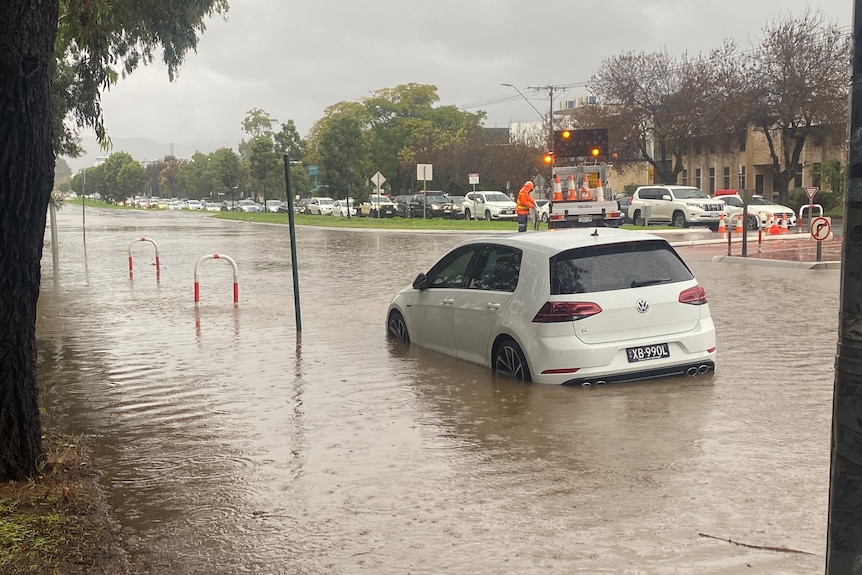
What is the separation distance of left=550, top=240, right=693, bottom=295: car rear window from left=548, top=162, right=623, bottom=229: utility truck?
20.3 metres

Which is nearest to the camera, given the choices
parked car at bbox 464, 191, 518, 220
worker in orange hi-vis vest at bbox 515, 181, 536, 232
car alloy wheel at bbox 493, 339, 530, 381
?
car alloy wheel at bbox 493, 339, 530, 381

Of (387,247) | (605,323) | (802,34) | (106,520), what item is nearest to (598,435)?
(605,323)

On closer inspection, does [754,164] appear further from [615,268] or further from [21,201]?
[21,201]

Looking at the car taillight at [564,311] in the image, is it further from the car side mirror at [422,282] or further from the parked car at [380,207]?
the parked car at [380,207]

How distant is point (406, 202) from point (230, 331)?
5103cm

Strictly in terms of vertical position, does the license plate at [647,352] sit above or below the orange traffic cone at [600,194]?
below

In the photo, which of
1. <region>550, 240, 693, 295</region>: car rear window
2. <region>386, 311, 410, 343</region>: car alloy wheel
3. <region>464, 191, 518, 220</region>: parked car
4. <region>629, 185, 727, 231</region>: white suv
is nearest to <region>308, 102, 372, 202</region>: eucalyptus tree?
<region>464, 191, 518, 220</region>: parked car

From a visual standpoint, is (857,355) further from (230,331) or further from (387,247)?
(387,247)

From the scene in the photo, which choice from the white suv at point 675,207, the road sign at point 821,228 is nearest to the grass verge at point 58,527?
the road sign at point 821,228

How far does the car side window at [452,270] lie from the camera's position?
10805mm

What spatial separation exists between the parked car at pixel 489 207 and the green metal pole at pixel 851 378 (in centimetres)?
4997

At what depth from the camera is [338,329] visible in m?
13.9

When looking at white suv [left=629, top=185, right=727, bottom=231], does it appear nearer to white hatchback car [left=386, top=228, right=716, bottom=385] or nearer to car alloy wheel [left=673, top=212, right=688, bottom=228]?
car alloy wheel [left=673, top=212, right=688, bottom=228]

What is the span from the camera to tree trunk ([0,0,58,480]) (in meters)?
5.86
